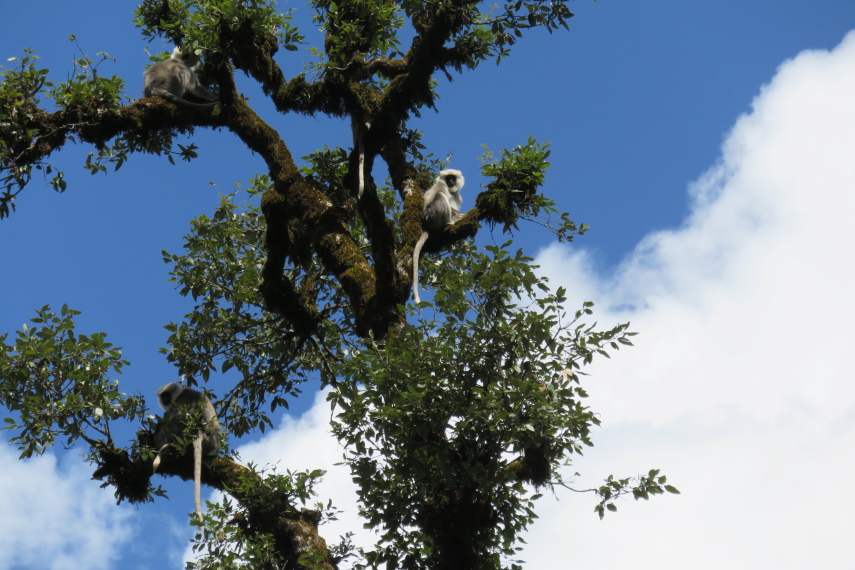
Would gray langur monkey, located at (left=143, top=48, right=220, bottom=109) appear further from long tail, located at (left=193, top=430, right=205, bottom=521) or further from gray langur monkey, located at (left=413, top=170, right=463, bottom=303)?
long tail, located at (left=193, top=430, right=205, bottom=521)

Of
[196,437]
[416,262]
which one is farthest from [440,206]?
[196,437]

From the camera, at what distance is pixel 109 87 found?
8.38 meters

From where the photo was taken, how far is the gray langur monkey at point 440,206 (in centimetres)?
802

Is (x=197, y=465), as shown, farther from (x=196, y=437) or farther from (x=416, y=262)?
(x=416, y=262)

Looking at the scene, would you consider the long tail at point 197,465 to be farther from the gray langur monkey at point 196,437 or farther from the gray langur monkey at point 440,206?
the gray langur monkey at point 440,206

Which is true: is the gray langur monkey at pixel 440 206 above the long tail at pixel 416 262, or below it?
above

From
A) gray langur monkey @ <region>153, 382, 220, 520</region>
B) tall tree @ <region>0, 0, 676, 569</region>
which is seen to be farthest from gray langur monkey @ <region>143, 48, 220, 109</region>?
gray langur monkey @ <region>153, 382, 220, 520</region>

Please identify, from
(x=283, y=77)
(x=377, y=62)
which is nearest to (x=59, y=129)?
(x=283, y=77)

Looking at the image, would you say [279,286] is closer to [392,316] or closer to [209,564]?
[392,316]

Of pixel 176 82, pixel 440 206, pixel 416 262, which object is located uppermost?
pixel 176 82

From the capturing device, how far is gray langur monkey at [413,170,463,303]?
8.02 metres

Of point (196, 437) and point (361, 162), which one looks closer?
point (361, 162)

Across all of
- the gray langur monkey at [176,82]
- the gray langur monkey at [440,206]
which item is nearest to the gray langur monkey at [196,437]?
the gray langur monkey at [440,206]

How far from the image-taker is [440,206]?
9.59 metres
